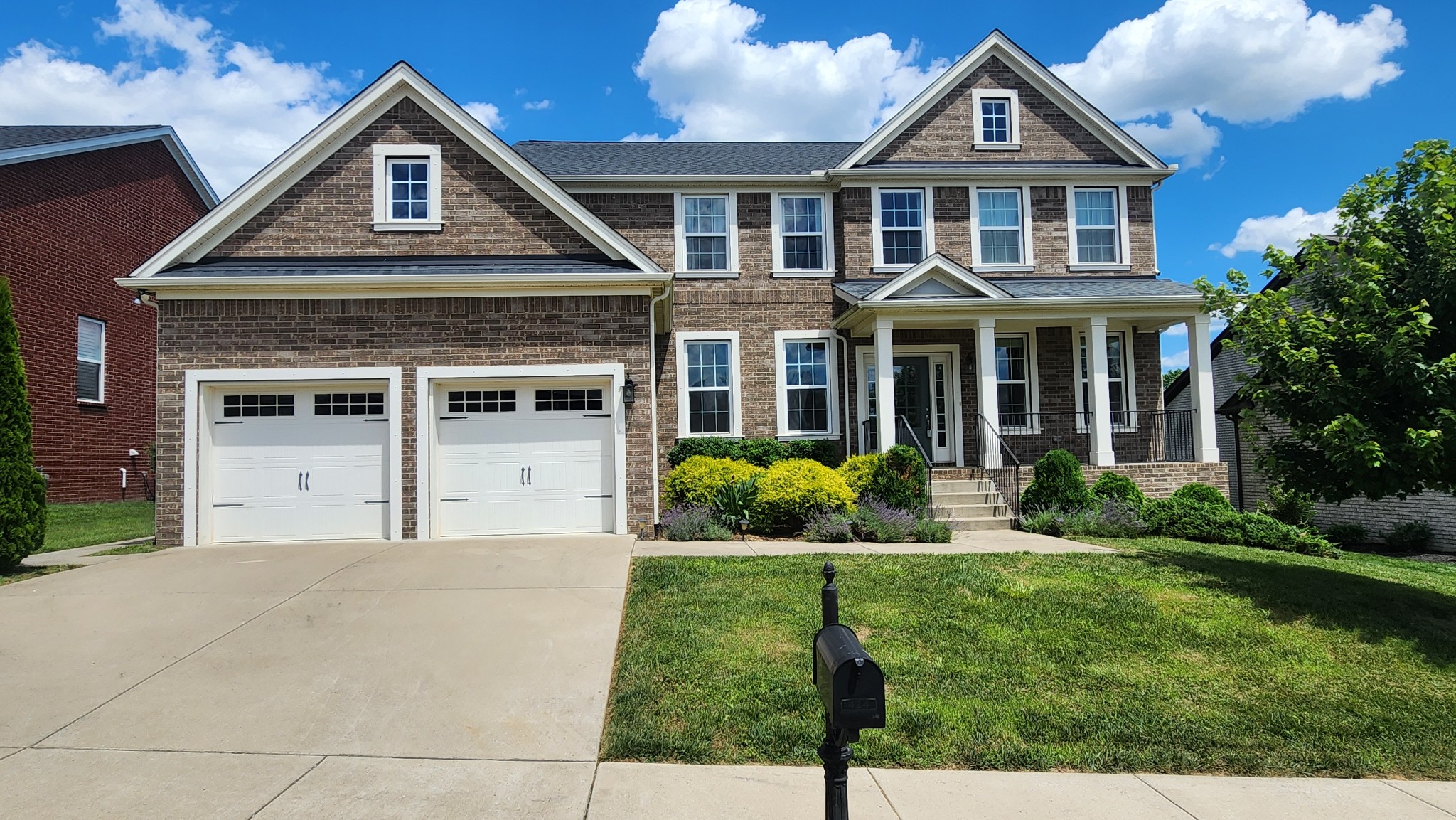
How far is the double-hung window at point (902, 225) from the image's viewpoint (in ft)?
53.7

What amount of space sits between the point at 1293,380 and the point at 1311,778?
15.6 feet

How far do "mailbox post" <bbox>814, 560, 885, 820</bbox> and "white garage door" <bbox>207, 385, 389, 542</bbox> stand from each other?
10.2 m

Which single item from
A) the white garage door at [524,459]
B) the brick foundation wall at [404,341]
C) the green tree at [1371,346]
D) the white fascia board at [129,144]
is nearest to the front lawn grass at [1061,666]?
the green tree at [1371,346]

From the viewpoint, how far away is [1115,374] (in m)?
16.8

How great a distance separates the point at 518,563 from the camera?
375 inches

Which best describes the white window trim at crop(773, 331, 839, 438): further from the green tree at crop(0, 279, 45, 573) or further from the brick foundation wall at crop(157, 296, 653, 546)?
the green tree at crop(0, 279, 45, 573)

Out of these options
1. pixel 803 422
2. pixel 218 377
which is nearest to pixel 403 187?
pixel 218 377

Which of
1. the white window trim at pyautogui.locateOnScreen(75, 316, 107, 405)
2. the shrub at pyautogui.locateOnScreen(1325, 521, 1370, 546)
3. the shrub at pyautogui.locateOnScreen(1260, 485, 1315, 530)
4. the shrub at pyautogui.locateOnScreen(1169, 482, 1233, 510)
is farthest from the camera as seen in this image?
the white window trim at pyautogui.locateOnScreen(75, 316, 107, 405)

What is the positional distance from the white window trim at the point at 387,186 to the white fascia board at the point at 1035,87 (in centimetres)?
847

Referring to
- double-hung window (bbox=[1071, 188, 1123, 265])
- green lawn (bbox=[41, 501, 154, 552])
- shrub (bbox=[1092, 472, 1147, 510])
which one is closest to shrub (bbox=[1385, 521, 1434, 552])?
shrub (bbox=[1092, 472, 1147, 510])

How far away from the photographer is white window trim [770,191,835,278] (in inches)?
639

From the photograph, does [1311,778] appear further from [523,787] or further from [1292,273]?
[1292,273]

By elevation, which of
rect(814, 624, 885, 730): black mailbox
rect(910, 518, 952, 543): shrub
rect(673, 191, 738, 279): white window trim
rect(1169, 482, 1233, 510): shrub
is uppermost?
rect(673, 191, 738, 279): white window trim

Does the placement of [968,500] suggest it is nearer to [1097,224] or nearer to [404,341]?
[1097,224]
